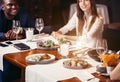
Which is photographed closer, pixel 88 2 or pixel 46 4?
pixel 88 2

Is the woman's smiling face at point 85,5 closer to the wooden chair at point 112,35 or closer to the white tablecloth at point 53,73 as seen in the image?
the white tablecloth at point 53,73

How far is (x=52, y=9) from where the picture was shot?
5617mm

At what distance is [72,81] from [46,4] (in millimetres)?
3962

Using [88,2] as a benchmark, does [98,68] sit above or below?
below

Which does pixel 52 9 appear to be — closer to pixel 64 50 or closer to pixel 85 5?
pixel 85 5

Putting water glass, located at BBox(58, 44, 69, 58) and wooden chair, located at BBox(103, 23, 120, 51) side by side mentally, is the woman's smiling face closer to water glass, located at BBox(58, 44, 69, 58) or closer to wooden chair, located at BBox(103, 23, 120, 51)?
Answer: water glass, located at BBox(58, 44, 69, 58)

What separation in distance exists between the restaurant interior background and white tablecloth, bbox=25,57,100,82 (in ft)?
10.7

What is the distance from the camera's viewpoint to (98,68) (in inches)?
70.2

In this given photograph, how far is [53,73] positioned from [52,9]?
13.0 ft

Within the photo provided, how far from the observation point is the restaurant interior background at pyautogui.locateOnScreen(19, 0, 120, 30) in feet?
17.3

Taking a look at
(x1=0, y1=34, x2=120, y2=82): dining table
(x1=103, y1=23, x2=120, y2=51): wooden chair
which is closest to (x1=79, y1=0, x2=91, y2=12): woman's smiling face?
(x1=0, y1=34, x2=120, y2=82): dining table

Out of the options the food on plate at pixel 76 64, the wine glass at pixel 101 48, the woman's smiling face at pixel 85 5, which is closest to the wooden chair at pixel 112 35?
the woman's smiling face at pixel 85 5

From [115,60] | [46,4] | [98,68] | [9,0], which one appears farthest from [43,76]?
[46,4]

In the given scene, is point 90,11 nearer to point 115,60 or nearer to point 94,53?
point 94,53
